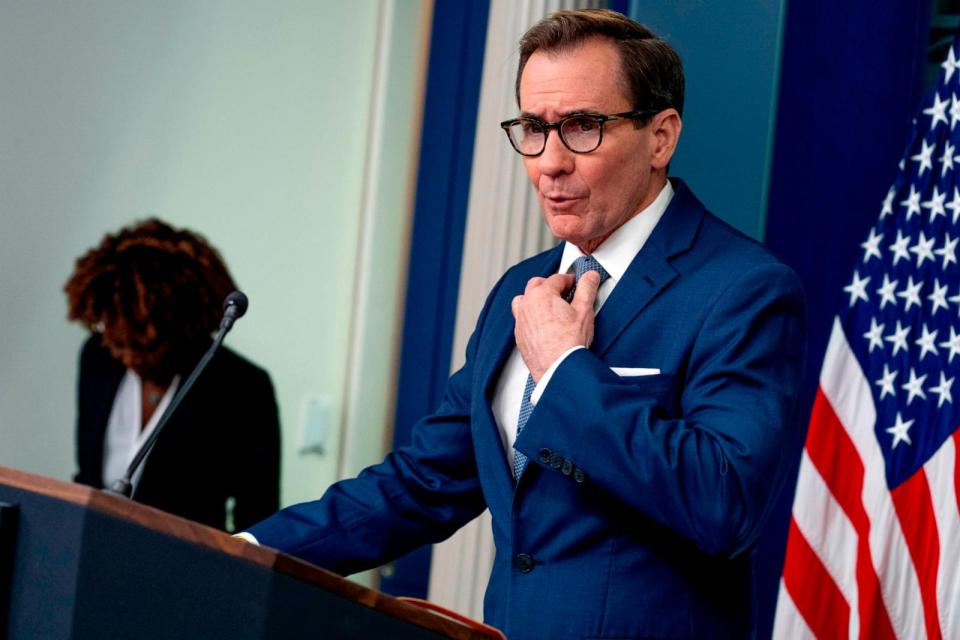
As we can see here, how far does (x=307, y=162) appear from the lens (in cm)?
445

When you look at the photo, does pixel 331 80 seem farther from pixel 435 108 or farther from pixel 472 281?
pixel 472 281

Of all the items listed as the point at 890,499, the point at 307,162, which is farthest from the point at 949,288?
the point at 307,162

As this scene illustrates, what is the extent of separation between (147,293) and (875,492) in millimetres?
1807

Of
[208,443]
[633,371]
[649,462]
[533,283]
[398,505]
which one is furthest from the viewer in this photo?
[208,443]

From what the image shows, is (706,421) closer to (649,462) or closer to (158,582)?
(649,462)

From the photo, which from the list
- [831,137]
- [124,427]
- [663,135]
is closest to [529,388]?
[663,135]

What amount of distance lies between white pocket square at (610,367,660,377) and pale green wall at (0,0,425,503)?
8.72 ft

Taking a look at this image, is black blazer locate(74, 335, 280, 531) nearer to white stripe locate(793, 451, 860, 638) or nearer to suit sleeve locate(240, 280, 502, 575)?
white stripe locate(793, 451, 860, 638)

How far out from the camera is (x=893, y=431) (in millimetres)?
2738

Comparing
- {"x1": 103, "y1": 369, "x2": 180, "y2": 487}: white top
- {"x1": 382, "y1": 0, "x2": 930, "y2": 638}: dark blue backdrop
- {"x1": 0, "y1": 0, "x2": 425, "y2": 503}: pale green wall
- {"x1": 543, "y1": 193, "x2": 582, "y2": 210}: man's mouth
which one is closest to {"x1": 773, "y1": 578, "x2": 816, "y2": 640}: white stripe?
{"x1": 382, "y1": 0, "x2": 930, "y2": 638}: dark blue backdrop

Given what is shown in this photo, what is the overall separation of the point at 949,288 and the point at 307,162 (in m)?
2.36

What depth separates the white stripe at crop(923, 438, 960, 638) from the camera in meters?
2.56

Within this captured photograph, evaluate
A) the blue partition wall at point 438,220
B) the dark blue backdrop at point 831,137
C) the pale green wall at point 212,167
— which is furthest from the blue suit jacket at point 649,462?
the pale green wall at point 212,167

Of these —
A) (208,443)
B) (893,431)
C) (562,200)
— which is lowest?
(208,443)
